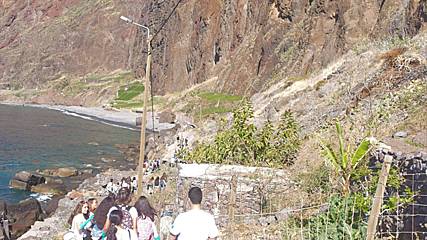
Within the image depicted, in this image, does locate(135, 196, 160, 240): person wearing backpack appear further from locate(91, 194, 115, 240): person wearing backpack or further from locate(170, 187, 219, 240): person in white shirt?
locate(170, 187, 219, 240): person in white shirt

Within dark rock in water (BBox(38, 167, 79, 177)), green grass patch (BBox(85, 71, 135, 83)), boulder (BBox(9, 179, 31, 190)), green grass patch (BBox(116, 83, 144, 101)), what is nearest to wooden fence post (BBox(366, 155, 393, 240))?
boulder (BBox(9, 179, 31, 190))

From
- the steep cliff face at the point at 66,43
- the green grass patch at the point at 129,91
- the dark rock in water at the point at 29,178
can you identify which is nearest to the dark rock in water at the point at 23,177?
the dark rock in water at the point at 29,178

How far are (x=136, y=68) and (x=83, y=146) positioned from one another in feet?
227

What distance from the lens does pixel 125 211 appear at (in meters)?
7.08

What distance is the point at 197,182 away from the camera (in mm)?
11539

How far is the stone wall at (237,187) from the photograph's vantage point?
35.6 ft

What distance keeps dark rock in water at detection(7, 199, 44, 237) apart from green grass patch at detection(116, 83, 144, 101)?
251 ft

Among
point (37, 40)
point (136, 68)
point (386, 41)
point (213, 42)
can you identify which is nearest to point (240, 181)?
point (386, 41)

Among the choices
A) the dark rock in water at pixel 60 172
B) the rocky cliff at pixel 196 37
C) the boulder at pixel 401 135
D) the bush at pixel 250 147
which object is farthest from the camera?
the dark rock in water at pixel 60 172

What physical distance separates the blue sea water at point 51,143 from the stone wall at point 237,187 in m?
26.1

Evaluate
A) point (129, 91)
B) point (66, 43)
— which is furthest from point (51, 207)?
point (66, 43)

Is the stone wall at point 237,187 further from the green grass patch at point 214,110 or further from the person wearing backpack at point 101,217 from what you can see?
the green grass patch at point 214,110

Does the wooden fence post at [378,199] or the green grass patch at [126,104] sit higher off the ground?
the green grass patch at [126,104]

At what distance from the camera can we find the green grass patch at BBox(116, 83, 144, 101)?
108 metres
